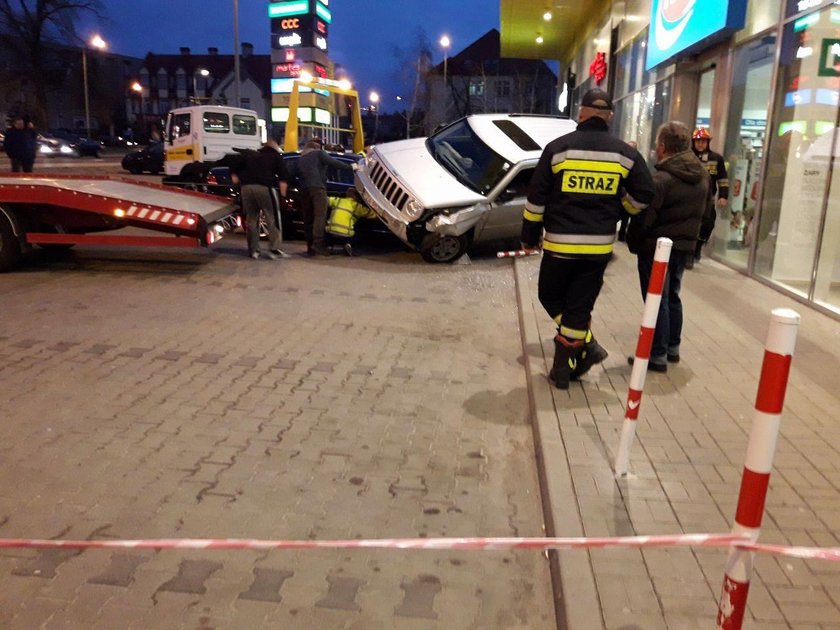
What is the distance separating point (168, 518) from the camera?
11.9 ft

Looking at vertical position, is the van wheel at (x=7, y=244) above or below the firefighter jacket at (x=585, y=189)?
below

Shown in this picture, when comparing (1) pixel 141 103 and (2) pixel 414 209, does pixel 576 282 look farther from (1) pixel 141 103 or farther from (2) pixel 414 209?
(1) pixel 141 103

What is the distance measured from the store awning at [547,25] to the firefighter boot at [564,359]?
17.7 meters

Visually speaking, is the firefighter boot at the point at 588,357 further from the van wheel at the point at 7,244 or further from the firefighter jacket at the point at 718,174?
the van wheel at the point at 7,244

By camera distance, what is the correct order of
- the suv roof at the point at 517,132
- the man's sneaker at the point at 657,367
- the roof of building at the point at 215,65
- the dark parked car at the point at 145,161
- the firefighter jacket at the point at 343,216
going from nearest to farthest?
the man's sneaker at the point at 657,367 < the suv roof at the point at 517,132 < the firefighter jacket at the point at 343,216 < the dark parked car at the point at 145,161 < the roof of building at the point at 215,65

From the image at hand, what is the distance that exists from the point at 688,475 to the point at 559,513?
924 mm

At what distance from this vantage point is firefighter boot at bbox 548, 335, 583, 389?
5.23 meters

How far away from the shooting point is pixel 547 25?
25844mm

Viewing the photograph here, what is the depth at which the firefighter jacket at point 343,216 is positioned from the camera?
11.7 m

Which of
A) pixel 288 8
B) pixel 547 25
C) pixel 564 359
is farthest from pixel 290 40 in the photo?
pixel 564 359

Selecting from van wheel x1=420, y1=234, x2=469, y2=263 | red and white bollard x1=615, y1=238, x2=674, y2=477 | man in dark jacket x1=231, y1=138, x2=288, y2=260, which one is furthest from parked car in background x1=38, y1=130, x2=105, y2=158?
red and white bollard x1=615, y1=238, x2=674, y2=477

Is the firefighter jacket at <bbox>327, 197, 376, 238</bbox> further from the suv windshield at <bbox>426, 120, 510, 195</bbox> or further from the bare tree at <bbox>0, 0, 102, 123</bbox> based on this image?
the bare tree at <bbox>0, 0, 102, 123</bbox>

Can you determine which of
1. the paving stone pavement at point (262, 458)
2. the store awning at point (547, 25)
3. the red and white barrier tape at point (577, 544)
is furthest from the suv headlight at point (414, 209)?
the store awning at point (547, 25)

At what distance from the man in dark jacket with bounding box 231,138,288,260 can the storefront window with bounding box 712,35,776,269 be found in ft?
22.7
